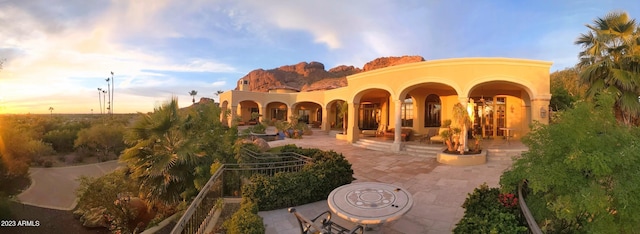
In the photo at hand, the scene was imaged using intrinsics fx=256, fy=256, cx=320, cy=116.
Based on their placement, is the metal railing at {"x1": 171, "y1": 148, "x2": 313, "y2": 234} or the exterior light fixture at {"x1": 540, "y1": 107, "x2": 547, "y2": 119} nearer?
the metal railing at {"x1": 171, "y1": 148, "x2": 313, "y2": 234}

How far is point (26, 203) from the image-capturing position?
1052 cm

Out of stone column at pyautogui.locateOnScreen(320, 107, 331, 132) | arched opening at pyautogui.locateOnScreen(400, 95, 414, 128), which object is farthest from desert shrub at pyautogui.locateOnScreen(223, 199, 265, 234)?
stone column at pyautogui.locateOnScreen(320, 107, 331, 132)

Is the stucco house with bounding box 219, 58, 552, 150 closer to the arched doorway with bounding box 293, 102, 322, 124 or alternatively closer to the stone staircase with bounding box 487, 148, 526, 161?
the stone staircase with bounding box 487, 148, 526, 161

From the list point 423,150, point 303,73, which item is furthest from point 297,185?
point 303,73

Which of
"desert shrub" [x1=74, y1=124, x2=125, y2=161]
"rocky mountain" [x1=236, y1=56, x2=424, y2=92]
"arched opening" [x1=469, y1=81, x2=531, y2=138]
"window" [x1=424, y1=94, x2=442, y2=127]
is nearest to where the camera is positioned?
"arched opening" [x1=469, y1=81, x2=531, y2=138]

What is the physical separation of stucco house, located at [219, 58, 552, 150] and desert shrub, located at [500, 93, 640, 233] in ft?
28.8

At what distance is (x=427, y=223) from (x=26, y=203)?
601 inches

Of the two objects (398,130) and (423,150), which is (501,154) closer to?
(423,150)

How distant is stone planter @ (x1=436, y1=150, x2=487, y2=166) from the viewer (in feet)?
32.7

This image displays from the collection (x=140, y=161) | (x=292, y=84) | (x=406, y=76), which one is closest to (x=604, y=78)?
(x=406, y=76)

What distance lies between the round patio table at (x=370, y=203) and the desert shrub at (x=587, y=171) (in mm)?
1667

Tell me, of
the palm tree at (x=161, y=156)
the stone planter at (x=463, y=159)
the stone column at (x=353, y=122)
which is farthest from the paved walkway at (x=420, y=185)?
the stone column at (x=353, y=122)

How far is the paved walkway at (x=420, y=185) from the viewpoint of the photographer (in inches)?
187

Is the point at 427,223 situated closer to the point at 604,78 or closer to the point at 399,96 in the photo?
the point at 399,96
